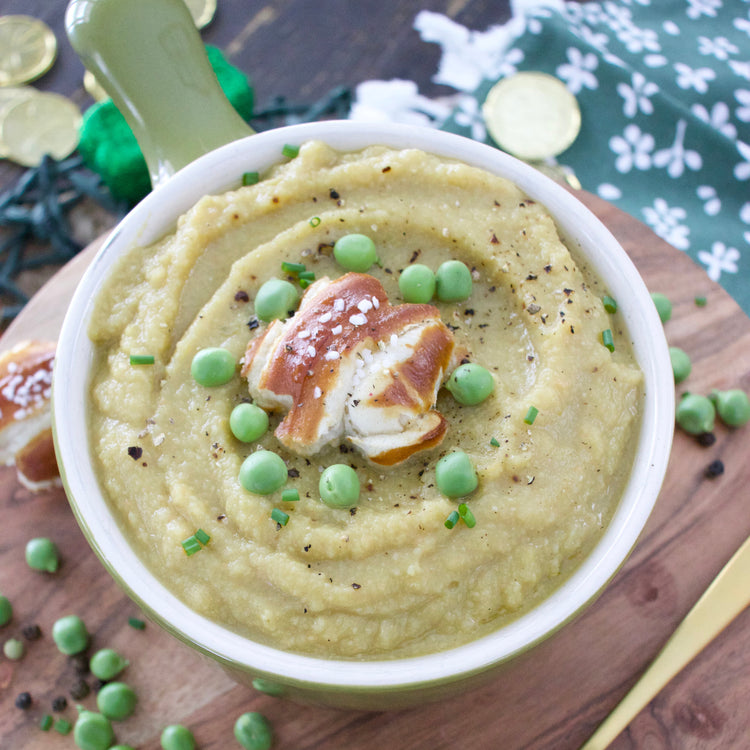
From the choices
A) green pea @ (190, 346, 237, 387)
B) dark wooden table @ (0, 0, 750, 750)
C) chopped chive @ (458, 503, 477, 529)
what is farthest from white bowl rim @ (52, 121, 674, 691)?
dark wooden table @ (0, 0, 750, 750)

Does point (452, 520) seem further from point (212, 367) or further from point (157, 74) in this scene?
point (157, 74)

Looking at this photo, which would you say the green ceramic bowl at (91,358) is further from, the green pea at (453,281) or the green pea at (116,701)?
the green pea at (116,701)

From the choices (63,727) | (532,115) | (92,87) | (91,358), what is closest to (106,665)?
(63,727)

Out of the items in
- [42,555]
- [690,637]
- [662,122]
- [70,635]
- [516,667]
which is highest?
[662,122]

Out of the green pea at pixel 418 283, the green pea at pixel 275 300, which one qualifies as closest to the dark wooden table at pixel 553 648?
the green pea at pixel 275 300

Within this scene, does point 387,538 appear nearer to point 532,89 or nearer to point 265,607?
point 265,607

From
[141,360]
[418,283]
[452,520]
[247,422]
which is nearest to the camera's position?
[452,520]
